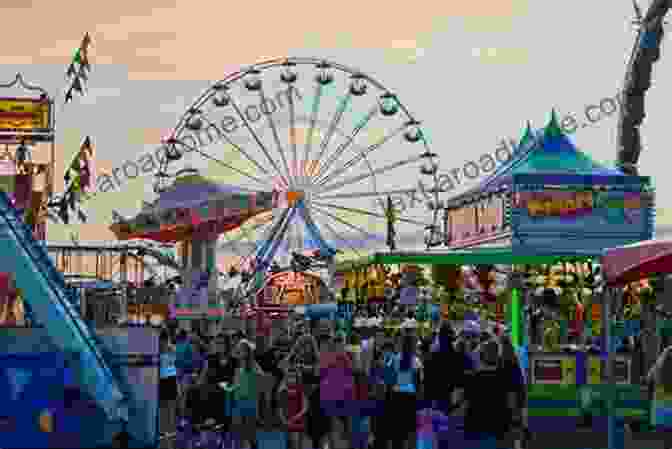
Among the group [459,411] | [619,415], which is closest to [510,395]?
[459,411]

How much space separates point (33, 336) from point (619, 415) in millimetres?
8864

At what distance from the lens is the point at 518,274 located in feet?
80.5

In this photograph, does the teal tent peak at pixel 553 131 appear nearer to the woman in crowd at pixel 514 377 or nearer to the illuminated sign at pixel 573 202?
the illuminated sign at pixel 573 202

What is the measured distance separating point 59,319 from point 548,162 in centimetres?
1418

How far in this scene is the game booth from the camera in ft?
76.3

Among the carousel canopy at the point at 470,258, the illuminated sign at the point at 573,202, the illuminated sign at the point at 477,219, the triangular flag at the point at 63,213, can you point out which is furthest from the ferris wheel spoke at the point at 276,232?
the carousel canopy at the point at 470,258

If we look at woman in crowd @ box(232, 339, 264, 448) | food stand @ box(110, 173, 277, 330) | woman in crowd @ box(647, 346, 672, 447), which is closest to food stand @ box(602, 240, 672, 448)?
woman in crowd @ box(647, 346, 672, 447)

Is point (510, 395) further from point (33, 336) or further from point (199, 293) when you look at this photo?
point (199, 293)

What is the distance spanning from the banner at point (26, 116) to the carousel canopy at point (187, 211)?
24.1m

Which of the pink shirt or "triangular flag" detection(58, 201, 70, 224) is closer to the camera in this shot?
the pink shirt

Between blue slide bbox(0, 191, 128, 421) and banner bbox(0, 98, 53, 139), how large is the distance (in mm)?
15204

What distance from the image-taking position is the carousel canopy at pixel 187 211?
5419 cm

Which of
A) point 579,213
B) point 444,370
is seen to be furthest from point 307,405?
point 579,213

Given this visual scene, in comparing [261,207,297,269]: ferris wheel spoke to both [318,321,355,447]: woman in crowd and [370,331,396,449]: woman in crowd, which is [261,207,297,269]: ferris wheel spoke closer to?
[370,331,396,449]: woman in crowd
